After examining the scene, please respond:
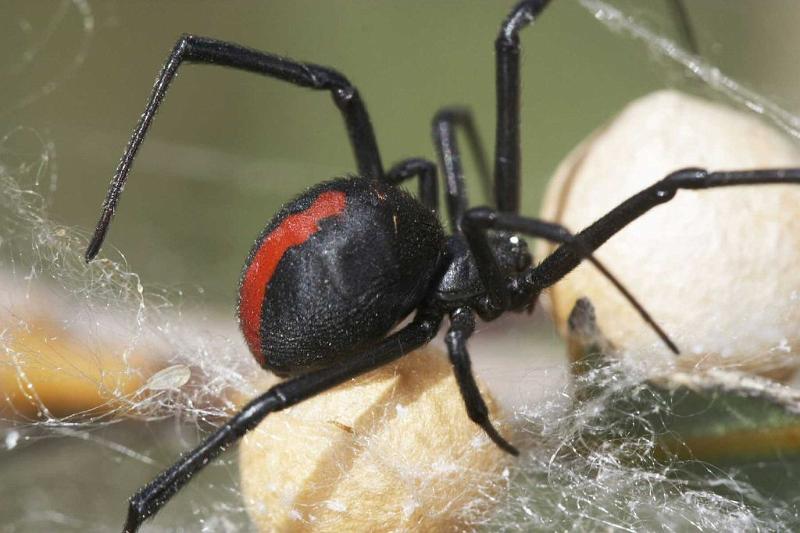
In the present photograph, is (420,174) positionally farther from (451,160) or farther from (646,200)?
(646,200)

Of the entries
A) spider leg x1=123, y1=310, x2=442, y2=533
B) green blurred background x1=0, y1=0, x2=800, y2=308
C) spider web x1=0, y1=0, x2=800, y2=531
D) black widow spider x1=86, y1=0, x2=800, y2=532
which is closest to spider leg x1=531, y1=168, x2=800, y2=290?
black widow spider x1=86, y1=0, x2=800, y2=532

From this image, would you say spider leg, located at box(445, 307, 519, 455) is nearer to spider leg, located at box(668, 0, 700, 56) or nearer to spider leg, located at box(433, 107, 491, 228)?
spider leg, located at box(433, 107, 491, 228)

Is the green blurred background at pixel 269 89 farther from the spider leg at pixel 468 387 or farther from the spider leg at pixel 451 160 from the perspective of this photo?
the spider leg at pixel 468 387

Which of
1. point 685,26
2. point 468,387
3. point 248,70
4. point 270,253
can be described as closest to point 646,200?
point 468,387

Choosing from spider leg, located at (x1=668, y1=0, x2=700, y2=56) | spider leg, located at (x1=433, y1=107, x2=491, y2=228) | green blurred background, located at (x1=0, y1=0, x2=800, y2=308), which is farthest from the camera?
green blurred background, located at (x1=0, y1=0, x2=800, y2=308)

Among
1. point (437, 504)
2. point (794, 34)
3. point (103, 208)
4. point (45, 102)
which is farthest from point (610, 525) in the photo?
point (794, 34)

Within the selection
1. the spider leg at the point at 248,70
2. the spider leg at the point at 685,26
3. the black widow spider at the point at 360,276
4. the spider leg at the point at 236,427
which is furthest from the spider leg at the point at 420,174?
the spider leg at the point at 685,26

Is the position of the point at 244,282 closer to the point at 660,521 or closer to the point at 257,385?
the point at 257,385
